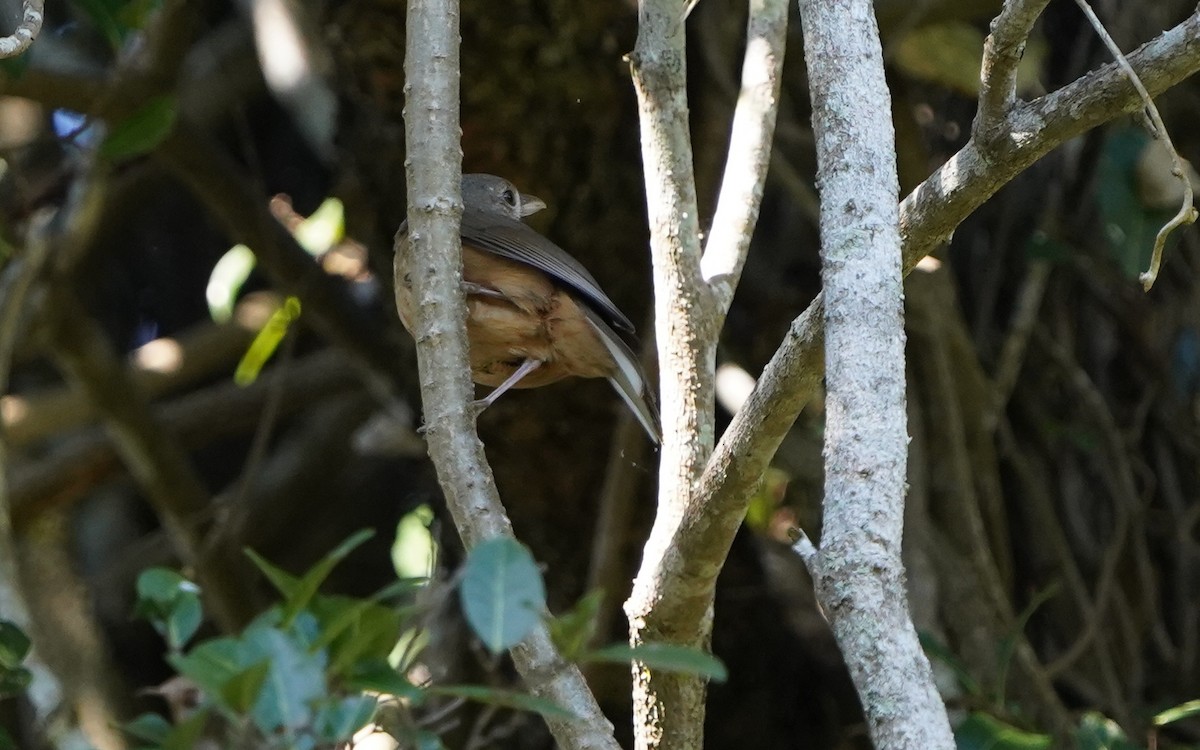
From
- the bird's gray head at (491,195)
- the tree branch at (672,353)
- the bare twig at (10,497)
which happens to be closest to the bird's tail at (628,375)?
the bird's gray head at (491,195)

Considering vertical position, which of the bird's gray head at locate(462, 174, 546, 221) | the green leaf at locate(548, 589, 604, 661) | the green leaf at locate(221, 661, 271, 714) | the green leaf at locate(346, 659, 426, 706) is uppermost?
the bird's gray head at locate(462, 174, 546, 221)

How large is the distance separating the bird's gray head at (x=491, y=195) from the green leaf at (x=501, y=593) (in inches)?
94.1

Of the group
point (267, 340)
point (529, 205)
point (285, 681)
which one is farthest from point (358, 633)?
point (267, 340)

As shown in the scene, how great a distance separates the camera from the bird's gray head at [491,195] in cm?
381

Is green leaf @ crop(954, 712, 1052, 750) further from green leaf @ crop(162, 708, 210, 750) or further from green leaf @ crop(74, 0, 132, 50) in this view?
green leaf @ crop(74, 0, 132, 50)

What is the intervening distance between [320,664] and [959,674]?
2749 mm

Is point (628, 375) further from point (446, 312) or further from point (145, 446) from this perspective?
point (145, 446)

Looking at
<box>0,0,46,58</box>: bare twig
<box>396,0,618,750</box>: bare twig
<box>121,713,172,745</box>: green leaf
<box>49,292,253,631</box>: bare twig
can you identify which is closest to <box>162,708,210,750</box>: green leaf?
<box>121,713,172,745</box>: green leaf

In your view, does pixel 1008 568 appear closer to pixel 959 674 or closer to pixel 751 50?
pixel 959 674

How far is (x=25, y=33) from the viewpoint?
7.93 ft

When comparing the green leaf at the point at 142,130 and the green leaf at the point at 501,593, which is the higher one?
the green leaf at the point at 142,130

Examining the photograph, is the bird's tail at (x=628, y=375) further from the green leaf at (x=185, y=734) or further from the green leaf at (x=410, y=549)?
the green leaf at (x=410, y=549)

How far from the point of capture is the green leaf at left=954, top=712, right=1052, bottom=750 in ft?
11.4

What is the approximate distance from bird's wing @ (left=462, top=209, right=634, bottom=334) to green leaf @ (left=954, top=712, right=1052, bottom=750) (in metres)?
1.36
